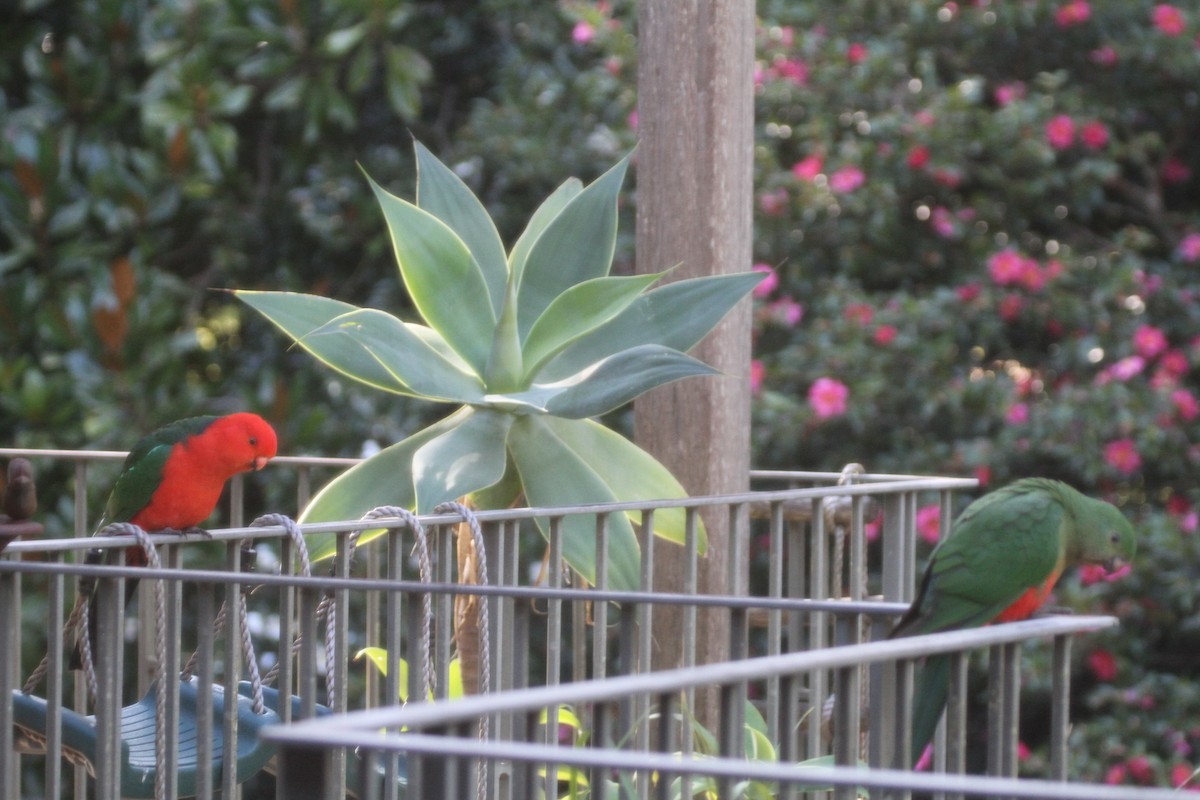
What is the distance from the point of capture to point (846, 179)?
16.0 feet

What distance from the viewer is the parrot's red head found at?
2.75 metres

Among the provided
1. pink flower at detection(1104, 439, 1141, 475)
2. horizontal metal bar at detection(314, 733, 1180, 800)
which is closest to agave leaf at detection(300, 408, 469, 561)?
horizontal metal bar at detection(314, 733, 1180, 800)

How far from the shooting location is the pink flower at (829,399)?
4684 mm

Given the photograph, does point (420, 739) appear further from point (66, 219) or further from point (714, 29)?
point (66, 219)

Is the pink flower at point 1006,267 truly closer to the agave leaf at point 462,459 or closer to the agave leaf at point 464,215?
the agave leaf at point 464,215

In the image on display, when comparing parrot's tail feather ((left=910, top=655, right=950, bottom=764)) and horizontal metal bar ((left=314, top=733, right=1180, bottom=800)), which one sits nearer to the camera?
horizontal metal bar ((left=314, top=733, right=1180, bottom=800))

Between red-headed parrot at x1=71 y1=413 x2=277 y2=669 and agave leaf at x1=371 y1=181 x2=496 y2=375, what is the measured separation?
41 centimetres

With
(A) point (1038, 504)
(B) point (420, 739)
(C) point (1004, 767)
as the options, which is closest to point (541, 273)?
(A) point (1038, 504)

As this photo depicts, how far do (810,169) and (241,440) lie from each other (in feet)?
8.83

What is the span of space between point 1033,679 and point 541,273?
93.1 inches

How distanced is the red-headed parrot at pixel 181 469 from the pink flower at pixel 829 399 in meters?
2.33

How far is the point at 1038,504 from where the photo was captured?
220cm

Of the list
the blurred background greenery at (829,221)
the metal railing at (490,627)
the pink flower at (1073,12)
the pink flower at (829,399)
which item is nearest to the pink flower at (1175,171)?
the blurred background greenery at (829,221)

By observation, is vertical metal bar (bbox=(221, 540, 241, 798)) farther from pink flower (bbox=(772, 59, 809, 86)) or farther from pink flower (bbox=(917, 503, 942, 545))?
pink flower (bbox=(772, 59, 809, 86))
